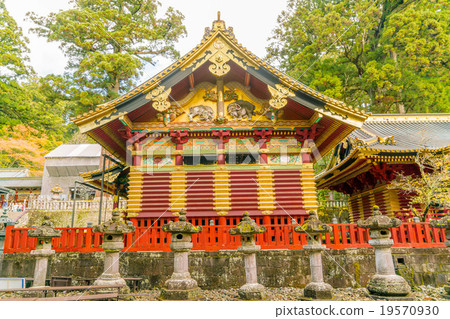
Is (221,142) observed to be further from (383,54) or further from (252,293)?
(383,54)

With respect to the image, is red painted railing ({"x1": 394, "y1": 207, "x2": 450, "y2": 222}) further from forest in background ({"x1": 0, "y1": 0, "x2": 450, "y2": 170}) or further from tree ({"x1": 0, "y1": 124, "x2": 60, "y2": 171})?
tree ({"x1": 0, "y1": 124, "x2": 60, "y2": 171})

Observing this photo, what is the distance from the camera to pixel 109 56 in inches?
968

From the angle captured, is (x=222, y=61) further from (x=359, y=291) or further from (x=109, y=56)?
(x=109, y=56)

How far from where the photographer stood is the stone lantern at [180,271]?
6.41m

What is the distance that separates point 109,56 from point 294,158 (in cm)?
2031

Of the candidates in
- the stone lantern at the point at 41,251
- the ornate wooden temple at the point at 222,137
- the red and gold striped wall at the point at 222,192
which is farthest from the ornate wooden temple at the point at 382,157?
the stone lantern at the point at 41,251

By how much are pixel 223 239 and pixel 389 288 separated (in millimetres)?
4803

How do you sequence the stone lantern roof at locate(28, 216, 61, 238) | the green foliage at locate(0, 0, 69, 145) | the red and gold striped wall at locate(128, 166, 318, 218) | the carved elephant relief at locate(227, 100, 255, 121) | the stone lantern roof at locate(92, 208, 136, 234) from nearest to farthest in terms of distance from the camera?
1. the stone lantern roof at locate(92, 208, 136, 234)
2. the stone lantern roof at locate(28, 216, 61, 238)
3. the red and gold striped wall at locate(128, 166, 318, 218)
4. the carved elephant relief at locate(227, 100, 255, 121)
5. the green foliage at locate(0, 0, 69, 145)

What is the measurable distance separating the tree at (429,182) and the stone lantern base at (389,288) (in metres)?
5.89

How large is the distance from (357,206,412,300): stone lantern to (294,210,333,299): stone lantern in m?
1.00

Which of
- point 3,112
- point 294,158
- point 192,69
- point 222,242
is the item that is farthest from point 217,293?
point 3,112

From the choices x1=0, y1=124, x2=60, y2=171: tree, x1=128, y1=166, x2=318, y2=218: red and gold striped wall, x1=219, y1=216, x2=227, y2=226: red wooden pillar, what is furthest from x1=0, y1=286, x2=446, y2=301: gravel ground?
x1=0, y1=124, x2=60, y2=171: tree

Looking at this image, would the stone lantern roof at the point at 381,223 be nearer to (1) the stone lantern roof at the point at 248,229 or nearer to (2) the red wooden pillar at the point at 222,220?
(1) the stone lantern roof at the point at 248,229

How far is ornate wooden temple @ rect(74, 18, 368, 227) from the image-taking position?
36.0ft
